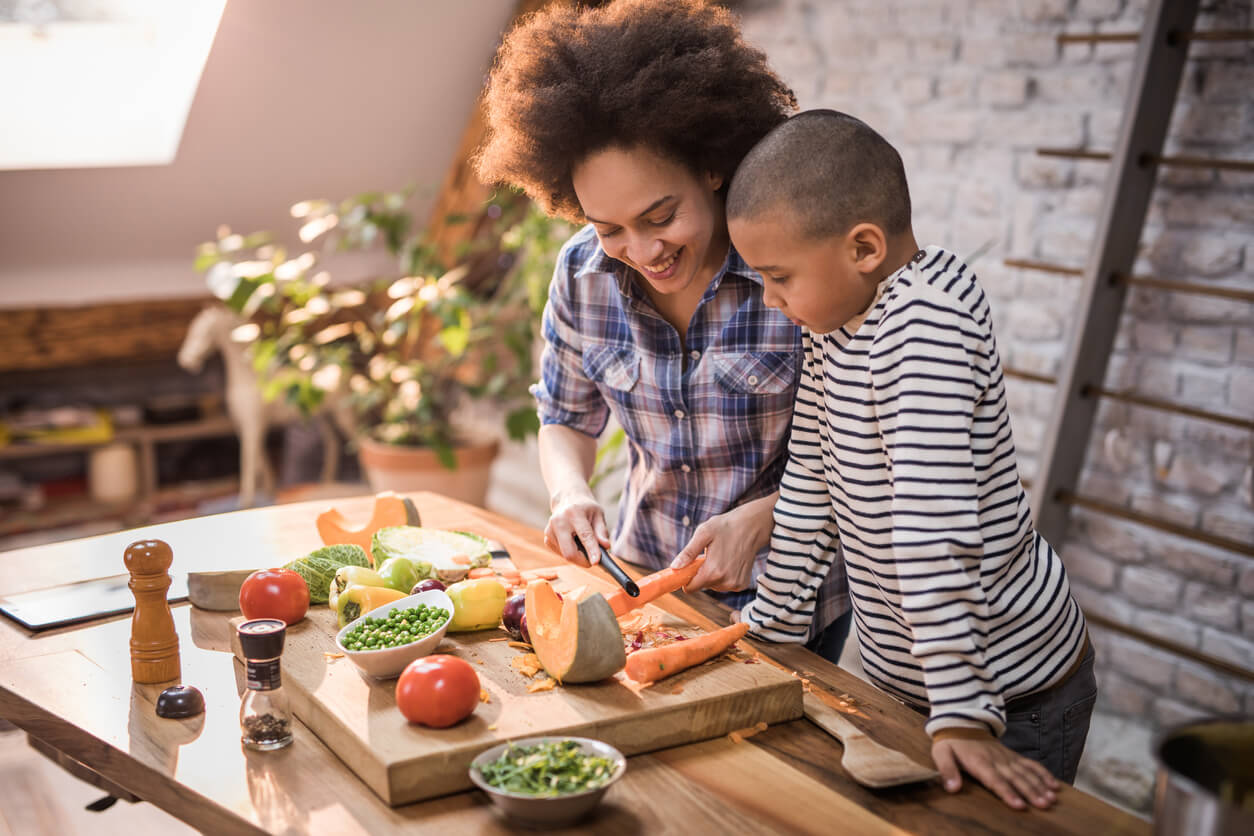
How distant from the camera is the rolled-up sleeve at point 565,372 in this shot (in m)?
1.85

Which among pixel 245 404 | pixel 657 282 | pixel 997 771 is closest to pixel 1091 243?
pixel 657 282

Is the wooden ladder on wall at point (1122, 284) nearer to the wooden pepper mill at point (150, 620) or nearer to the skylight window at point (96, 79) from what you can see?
the wooden pepper mill at point (150, 620)

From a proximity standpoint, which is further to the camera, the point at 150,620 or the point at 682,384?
the point at 682,384

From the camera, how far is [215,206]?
4.02 meters

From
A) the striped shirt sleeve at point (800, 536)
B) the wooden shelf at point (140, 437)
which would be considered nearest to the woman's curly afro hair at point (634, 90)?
the striped shirt sleeve at point (800, 536)

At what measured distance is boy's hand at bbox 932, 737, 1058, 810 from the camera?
114cm

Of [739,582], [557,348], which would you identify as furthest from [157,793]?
[557,348]

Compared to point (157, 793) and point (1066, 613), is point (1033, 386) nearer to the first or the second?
point (1066, 613)

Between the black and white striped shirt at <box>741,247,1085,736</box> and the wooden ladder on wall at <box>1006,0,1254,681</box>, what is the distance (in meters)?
1.36

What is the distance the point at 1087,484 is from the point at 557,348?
1.57m

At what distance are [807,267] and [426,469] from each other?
272 centimetres

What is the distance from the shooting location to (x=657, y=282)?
1599 mm

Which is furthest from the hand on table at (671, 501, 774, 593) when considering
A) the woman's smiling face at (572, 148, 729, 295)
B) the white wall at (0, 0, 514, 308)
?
the white wall at (0, 0, 514, 308)

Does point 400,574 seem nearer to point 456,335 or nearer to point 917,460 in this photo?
point 917,460
